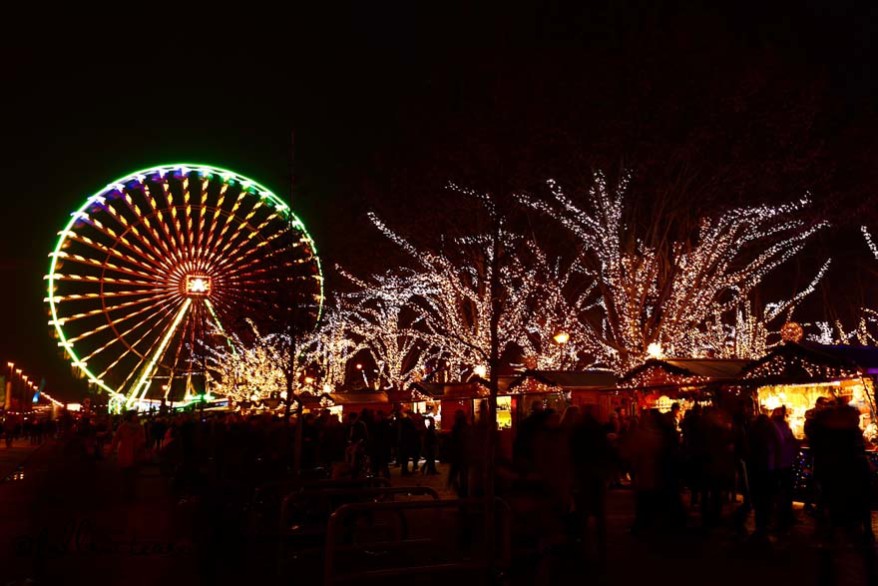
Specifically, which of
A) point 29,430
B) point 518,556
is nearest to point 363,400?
point 518,556

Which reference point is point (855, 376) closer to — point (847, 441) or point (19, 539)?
point (847, 441)

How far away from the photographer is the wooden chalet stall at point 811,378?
13789 mm

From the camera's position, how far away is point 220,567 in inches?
360

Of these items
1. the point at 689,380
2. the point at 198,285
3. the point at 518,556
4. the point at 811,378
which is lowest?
the point at 518,556

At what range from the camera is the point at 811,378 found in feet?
46.7

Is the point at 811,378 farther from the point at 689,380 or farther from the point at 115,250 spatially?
the point at 115,250

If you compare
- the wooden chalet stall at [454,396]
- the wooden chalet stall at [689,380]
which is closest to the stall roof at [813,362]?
the wooden chalet stall at [689,380]

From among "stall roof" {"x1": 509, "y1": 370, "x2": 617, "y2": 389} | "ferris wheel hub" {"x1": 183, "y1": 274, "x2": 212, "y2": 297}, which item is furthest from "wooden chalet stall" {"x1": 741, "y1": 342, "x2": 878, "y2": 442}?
"ferris wheel hub" {"x1": 183, "y1": 274, "x2": 212, "y2": 297}

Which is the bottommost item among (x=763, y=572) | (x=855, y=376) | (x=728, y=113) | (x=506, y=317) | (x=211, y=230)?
(x=763, y=572)

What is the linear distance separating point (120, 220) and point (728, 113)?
26563mm

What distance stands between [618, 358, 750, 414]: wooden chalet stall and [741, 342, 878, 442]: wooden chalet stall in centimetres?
41

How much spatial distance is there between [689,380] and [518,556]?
353 inches

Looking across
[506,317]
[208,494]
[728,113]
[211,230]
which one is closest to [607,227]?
[728,113]

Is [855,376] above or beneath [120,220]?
beneath
